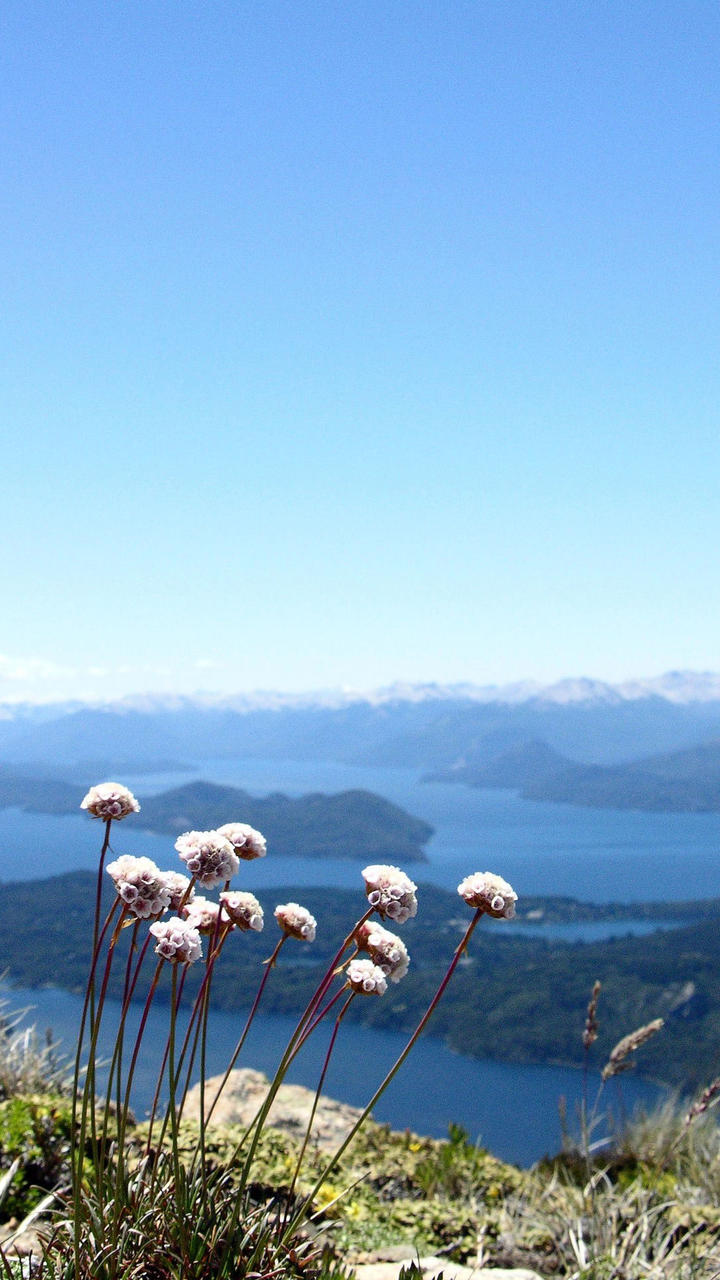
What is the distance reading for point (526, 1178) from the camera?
204 inches

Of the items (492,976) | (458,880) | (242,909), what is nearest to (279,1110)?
(242,909)

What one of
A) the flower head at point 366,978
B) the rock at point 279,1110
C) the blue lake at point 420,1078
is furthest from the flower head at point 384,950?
the blue lake at point 420,1078

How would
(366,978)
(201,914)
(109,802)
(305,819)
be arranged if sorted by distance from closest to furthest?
(366,978) < (109,802) < (201,914) < (305,819)

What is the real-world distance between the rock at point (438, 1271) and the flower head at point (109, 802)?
1885 mm

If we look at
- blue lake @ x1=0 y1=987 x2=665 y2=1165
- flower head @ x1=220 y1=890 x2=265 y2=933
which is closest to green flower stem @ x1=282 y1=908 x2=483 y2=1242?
flower head @ x1=220 y1=890 x2=265 y2=933

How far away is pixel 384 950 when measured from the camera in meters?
2.62

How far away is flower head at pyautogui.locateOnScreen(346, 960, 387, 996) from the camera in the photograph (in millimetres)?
2459

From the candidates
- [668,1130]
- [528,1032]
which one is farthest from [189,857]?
[528,1032]

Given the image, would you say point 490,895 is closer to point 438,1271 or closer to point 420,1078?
point 438,1271

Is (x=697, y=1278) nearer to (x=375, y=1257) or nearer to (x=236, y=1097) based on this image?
(x=375, y=1257)

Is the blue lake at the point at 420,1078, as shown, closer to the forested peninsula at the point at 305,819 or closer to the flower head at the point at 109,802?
the flower head at the point at 109,802

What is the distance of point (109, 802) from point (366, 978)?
2.74 feet

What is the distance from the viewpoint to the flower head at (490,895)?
2.48 m

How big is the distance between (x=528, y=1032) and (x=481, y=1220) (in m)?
73.1
